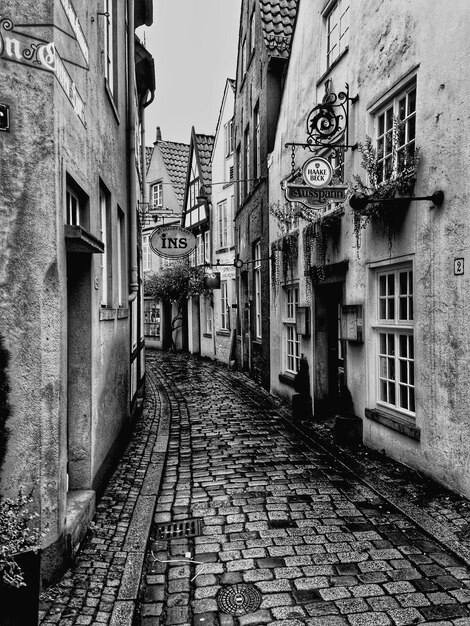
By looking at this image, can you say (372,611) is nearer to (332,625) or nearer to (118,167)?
(332,625)

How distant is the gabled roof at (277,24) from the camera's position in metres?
12.9

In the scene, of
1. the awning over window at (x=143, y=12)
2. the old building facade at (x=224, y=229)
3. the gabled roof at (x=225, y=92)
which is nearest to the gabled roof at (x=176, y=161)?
the old building facade at (x=224, y=229)

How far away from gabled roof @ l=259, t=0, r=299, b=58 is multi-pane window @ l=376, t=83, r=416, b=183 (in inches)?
277

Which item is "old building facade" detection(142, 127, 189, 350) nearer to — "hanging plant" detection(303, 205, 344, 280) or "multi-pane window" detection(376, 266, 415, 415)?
"hanging plant" detection(303, 205, 344, 280)

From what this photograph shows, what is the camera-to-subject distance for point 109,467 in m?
6.13

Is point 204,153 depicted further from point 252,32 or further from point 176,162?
point 252,32

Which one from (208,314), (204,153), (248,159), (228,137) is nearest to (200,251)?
(208,314)

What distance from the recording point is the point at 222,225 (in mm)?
20547

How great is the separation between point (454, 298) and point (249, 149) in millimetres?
11489

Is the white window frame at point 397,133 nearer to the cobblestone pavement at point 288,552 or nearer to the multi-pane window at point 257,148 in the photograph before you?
the cobblestone pavement at point 288,552

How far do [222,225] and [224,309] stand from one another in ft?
10.8

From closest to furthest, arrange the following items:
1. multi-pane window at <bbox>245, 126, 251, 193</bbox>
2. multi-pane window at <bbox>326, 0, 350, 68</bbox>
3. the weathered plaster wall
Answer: the weathered plaster wall → multi-pane window at <bbox>326, 0, 350, 68</bbox> → multi-pane window at <bbox>245, 126, 251, 193</bbox>

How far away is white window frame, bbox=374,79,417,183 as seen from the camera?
6297 millimetres

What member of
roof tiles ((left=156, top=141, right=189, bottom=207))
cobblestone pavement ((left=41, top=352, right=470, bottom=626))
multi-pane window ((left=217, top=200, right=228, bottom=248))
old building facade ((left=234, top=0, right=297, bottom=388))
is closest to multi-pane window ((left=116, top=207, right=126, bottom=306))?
cobblestone pavement ((left=41, top=352, right=470, bottom=626))
